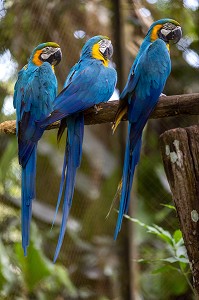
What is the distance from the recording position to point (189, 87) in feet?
8.29

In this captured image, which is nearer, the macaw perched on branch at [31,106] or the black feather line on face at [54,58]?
the macaw perched on branch at [31,106]

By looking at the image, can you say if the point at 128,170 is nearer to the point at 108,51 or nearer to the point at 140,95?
the point at 140,95

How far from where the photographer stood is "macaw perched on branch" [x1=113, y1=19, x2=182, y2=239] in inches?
48.2

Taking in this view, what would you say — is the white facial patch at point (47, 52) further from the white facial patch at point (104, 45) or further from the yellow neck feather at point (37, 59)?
the white facial patch at point (104, 45)

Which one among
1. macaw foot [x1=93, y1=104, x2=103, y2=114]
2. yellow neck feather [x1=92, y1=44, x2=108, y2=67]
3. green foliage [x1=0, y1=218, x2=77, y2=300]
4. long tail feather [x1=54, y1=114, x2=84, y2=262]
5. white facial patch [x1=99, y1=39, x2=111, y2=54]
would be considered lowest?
green foliage [x1=0, y1=218, x2=77, y2=300]

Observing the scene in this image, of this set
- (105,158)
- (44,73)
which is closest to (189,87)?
(105,158)

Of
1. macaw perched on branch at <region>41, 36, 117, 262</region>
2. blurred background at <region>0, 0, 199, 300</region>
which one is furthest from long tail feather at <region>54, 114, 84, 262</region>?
blurred background at <region>0, 0, 199, 300</region>

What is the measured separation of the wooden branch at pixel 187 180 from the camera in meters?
1.22

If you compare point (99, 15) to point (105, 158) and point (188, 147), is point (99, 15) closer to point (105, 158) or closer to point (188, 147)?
point (105, 158)

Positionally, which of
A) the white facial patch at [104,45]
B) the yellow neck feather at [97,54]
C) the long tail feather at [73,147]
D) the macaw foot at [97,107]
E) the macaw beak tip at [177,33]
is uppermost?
the white facial patch at [104,45]

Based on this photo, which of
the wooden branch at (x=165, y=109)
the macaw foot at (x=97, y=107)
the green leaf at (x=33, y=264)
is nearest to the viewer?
the wooden branch at (x=165, y=109)

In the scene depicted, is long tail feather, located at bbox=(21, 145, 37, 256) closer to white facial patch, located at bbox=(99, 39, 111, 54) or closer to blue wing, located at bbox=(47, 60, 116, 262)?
blue wing, located at bbox=(47, 60, 116, 262)

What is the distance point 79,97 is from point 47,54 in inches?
6.2

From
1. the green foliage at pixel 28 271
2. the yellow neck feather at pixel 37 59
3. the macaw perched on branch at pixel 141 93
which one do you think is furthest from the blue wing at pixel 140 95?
the green foliage at pixel 28 271
